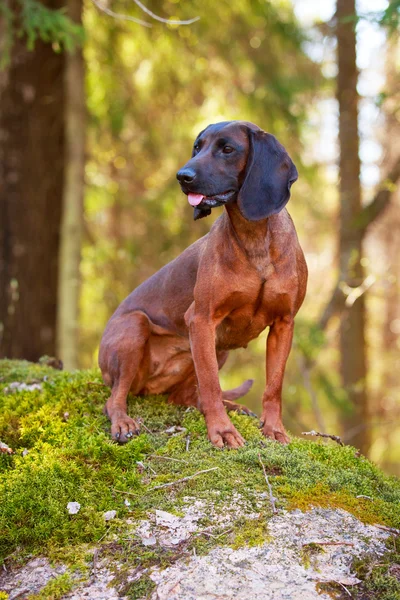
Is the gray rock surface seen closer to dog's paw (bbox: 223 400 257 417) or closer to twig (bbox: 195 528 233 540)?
twig (bbox: 195 528 233 540)

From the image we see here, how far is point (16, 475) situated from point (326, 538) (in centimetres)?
179

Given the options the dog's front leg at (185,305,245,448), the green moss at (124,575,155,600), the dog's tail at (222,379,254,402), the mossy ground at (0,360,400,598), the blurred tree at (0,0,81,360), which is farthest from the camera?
the blurred tree at (0,0,81,360)

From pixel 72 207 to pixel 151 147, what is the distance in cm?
316

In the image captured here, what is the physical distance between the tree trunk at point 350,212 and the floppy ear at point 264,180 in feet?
26.8

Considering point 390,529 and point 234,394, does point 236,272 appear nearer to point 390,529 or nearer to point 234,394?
point 234,394

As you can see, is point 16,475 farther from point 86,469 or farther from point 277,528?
point 277,528

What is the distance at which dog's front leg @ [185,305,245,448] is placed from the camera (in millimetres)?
4371

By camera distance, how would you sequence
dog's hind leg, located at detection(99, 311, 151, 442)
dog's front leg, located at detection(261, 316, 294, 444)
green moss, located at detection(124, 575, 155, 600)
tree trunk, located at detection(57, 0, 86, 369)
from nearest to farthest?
green moss, located at detection(124, 575, 155, 600) → dog's front leg, located at detection(261, 316, 294, 444) → dog's hind leg, located at detection(99, 311, 151, 442) → tree trunk, located at detection(57, 0, 86, 369)

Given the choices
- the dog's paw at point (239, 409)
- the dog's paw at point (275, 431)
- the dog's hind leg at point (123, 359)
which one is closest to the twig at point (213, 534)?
the dog's paw at point (275, 431)

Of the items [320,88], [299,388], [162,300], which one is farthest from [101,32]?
[162,300]

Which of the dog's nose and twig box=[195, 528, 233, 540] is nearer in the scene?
twig box=[195, 528, 233, 540]

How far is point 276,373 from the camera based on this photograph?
4613 millimetres

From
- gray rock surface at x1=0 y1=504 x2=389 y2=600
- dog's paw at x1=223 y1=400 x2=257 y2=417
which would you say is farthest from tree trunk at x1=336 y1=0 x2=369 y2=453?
gray rock surface at x1=0 y1=504 x2=389 y2=600

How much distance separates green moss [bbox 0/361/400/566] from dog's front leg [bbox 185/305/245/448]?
114mm
